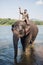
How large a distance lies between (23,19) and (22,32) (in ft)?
3.21

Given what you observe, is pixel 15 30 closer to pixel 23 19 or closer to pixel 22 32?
pixel 22 32

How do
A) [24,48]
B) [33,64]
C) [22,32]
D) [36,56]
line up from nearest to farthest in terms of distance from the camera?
1. [33,64]
2. [22,32]
3. [36,56]
4. [24,48]

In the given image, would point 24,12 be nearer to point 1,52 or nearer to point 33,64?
point 1,52

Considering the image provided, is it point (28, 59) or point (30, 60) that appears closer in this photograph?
point (30, 60)

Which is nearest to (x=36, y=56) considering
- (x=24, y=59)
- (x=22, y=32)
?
(x=24, y=59)

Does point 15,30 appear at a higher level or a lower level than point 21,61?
higher

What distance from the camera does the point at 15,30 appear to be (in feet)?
24.8

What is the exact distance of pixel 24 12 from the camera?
962 centimetres

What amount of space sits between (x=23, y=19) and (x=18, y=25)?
35.2 inches

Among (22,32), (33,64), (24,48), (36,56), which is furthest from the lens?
(24,48)

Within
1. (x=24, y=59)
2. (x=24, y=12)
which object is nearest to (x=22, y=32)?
(x=24, y=59)

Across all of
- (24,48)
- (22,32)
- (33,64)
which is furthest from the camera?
(24,48)

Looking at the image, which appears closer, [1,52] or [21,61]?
[21,61]

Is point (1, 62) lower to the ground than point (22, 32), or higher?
lower
